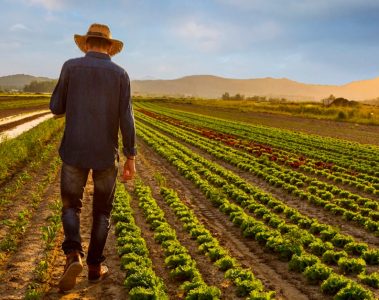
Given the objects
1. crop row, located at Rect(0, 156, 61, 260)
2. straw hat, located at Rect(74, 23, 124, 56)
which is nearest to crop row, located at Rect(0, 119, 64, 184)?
crop row, located at Rect(0, 156, 61, 260)

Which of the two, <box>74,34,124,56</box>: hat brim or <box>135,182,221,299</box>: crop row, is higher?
<box>74,34,124,56</box>: hat brim

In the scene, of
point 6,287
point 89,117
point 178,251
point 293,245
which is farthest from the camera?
point 293,245

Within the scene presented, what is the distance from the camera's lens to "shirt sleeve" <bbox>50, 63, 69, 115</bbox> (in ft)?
17.3

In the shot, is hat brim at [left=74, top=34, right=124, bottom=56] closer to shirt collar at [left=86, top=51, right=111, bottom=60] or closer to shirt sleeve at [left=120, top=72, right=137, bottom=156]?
shirt collar at [left=86, top=51, right=111, bottom=60]

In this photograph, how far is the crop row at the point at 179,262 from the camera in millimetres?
5691

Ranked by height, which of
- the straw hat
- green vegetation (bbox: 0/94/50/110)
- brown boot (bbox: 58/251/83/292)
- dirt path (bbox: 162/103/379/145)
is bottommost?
green vegetation (bbox: 0/94/50/110)

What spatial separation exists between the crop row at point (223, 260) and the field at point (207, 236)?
0.02 meters

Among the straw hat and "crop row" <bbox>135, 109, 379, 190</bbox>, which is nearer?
the straw hat

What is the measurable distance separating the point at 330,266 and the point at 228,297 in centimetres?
231

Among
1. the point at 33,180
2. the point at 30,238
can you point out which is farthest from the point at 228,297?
the point at 33,180

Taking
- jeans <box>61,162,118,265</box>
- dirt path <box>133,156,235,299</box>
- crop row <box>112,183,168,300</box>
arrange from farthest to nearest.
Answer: dirt path <box>133,156,235,299</box>, crop row <box>112,183,168,300</box>, jeans <box>61,162,118,265</box>

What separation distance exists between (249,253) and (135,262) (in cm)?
228

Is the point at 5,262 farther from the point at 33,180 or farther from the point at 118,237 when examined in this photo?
the point at 33,180

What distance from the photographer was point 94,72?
207 inches
